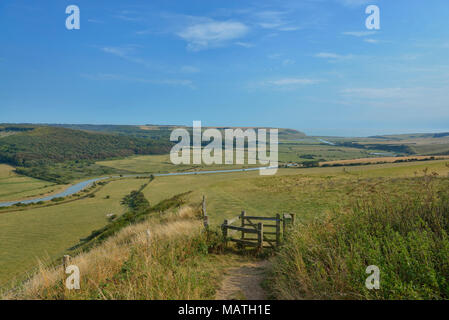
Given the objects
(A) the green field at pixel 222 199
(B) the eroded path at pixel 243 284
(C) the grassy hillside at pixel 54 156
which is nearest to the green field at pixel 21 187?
(A) the green field at pixel 222 199

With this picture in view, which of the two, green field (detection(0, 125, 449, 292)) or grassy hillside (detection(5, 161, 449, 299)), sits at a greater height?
grassy hillside (detection(5, 161, 449, 299))

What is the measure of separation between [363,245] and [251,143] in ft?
640

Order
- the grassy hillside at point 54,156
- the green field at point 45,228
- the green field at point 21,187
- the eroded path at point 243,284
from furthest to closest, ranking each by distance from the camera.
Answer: the grassy hillside at point 54,156 < the green field at point 21,187 < the green field at point 45,228 < the eroded path at point 243,284

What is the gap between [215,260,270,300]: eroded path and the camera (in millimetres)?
5922

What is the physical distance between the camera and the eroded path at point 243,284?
592 centimetres

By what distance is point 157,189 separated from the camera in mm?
76000

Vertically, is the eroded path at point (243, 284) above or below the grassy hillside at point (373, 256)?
below

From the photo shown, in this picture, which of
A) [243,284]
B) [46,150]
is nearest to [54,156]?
[46,150]

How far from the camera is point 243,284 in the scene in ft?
21.8

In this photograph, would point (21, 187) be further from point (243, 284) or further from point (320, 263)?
point (320, 263)

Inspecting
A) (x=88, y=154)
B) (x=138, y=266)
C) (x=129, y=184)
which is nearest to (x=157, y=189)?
(x=129, y=184)

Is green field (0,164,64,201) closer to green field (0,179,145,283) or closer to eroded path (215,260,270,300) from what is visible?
green field (0,179,145,283)

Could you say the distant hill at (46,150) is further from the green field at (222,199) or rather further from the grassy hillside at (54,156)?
the green field at (222,199)

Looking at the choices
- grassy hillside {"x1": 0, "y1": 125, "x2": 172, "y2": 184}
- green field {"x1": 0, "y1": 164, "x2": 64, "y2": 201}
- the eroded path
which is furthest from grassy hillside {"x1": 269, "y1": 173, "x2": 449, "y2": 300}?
grassy hillside {"x1": 0, "y1": 125, "x2": 172, "y2": 184}
